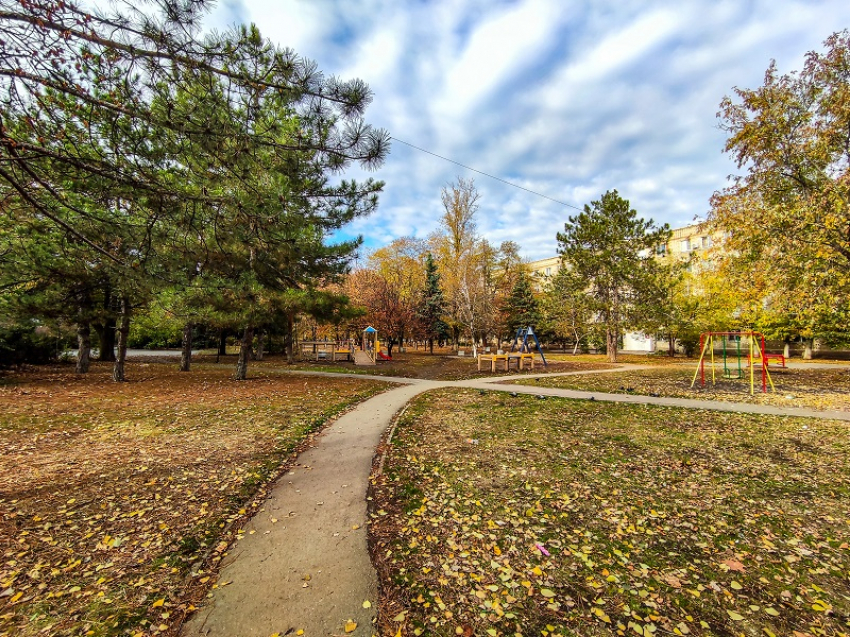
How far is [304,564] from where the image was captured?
2.73m

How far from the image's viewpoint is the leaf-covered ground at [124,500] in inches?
92.7

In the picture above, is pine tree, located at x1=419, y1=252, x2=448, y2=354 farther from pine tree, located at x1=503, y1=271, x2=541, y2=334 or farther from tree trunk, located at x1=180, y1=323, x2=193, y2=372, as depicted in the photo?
tree trunk, located at x1=180, y1=323, x2=193, y2=372

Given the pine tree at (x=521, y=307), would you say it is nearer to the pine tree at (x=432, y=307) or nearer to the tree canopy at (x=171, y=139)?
the pine tree at (x=432, y=307)

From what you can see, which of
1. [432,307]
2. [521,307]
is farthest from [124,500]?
[521,307]

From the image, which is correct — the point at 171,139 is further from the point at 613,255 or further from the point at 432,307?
the point at 432,307

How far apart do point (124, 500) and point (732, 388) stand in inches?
584

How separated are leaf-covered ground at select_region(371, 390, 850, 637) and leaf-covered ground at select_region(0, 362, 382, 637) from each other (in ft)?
4.79

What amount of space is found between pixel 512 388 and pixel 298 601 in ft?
32.4

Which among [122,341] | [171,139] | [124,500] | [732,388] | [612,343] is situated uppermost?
[171,139]

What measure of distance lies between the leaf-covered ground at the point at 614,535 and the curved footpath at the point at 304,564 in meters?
0.21

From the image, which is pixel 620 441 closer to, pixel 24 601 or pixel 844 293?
pixel 24 601

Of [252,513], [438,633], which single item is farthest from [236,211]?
[438,633]

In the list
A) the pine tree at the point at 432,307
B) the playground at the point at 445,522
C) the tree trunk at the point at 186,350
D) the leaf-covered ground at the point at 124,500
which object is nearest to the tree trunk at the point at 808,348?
the pine tree at the point at 432,307

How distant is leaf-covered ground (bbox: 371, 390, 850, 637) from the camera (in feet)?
7.40
